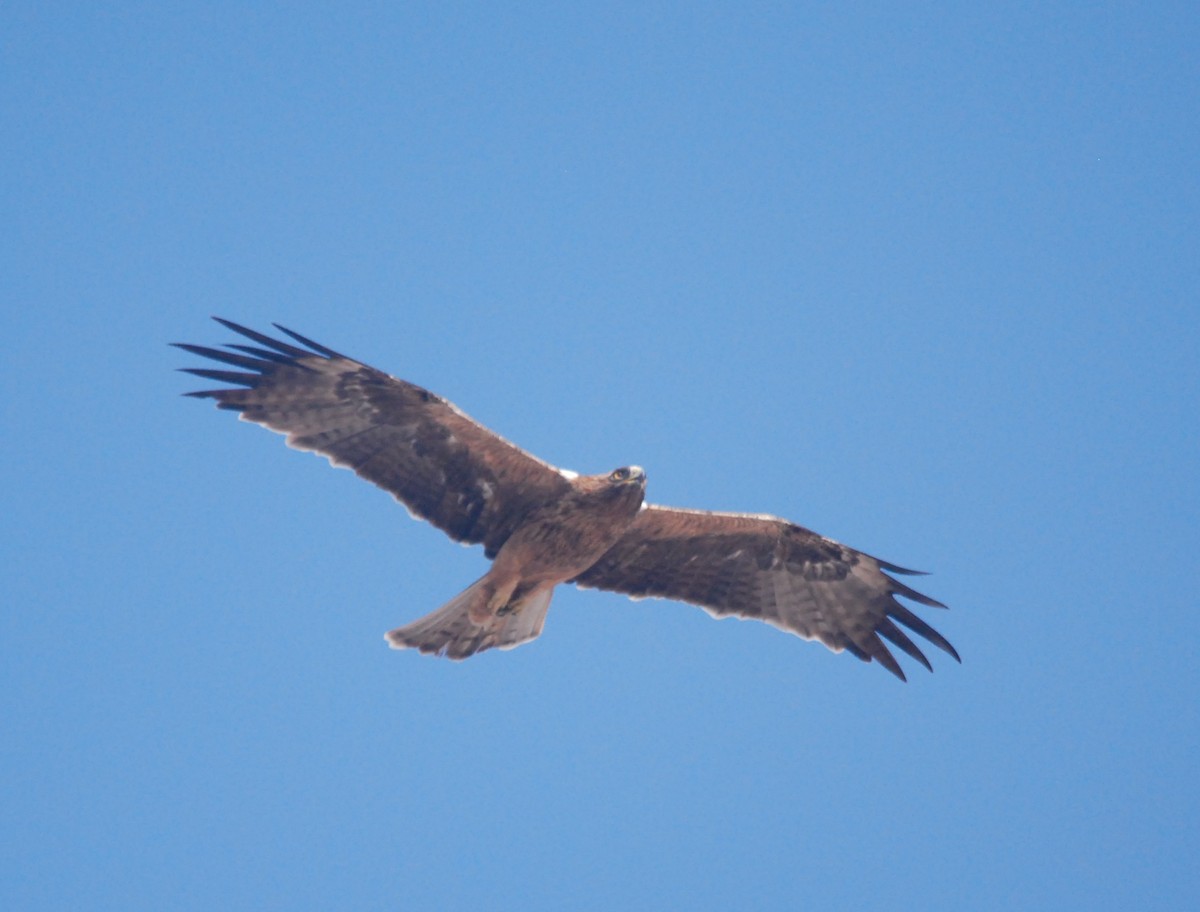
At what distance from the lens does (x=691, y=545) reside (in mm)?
10633

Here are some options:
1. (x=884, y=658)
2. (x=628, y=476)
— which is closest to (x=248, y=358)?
(x=628, y=476)

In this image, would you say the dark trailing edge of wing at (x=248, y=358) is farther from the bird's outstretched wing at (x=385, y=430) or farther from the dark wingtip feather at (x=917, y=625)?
the dark wingtip feather at (x=917, y=625)

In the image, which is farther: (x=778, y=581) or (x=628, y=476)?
(x=778, y=581)

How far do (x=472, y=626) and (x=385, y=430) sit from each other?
5.59ft

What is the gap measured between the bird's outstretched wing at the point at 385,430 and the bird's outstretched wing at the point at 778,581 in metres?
1.25

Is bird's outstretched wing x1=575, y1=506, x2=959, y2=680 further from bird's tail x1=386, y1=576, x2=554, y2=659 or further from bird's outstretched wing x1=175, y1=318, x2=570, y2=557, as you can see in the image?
bird's outstretched wing x1=175, y1=318, x2=570, y2=557

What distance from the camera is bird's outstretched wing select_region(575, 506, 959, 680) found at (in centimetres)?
1059

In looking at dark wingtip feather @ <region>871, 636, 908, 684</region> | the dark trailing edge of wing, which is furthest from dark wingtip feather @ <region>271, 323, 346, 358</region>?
dark wingtip feather @ <region>871, 636, 908, 684</region>

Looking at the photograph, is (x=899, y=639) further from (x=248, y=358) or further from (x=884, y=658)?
(x=248, y=358)

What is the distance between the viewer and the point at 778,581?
10.9m

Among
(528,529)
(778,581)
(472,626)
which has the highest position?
(778,581)

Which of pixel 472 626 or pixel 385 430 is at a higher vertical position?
pixel 385 430

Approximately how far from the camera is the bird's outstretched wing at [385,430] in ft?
30.9

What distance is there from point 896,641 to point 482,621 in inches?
139
